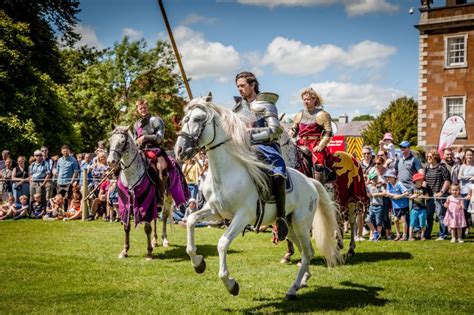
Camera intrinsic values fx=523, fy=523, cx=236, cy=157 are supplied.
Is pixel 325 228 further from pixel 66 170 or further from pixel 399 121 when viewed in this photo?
pixel 399 121

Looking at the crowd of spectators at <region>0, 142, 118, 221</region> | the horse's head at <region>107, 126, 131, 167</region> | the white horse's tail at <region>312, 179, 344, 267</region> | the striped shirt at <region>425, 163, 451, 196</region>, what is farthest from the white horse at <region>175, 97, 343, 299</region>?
the crowd of spectators at <region>0, 142, 118, 221</region>

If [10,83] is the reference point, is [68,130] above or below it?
below

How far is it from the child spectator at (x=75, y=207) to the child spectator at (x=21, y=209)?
151 centimetres

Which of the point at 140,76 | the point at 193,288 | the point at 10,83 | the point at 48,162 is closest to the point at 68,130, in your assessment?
the point at 10,83

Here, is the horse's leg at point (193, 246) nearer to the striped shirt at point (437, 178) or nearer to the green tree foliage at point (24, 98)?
the striped shirt at point (437, 178)

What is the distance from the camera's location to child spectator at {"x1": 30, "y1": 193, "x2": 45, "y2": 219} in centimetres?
1873

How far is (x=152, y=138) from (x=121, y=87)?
4244 centimetres

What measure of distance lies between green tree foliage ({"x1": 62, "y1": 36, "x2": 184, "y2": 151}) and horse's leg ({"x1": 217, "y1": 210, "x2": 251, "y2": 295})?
41.6 metres

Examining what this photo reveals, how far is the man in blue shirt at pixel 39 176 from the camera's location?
19.0 m

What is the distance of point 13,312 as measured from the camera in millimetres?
5926

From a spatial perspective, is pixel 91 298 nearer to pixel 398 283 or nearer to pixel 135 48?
pixel 398 283

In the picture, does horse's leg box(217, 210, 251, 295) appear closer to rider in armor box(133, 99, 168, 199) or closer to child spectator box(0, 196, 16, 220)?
rider in armor box(133, 99, 168, 199)

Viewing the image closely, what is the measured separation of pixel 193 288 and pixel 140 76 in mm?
45725

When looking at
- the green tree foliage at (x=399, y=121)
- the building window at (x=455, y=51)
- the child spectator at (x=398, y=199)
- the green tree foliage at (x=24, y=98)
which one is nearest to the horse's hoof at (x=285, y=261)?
the child spectator at (x=398, y=199)
